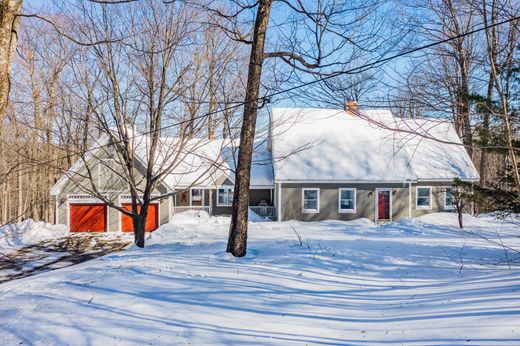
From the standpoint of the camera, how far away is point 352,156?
20.9m

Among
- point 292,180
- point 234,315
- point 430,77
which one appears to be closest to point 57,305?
point 234,315

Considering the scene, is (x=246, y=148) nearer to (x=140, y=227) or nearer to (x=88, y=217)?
(x=140, y=227)

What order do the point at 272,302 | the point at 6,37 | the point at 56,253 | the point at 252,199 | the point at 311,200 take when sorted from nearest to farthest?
the point at 6,37 → the point at 272,302 → the point at 56,253 → the point at 311,200 → the point at 252,199

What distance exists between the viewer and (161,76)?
38.3 ft


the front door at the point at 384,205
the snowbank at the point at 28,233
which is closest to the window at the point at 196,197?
the snowbank at the point at 28,233

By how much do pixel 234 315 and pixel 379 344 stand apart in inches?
63.6

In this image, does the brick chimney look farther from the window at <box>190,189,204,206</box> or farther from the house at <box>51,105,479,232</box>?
the window at <box>190,189,204,206</box>

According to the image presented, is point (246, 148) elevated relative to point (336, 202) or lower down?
elevated

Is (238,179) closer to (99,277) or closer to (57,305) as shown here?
(99,277)

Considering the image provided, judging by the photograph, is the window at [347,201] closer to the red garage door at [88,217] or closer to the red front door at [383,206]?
the red front door at [383,206]

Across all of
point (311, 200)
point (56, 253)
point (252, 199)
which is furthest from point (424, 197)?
point (56, 253)

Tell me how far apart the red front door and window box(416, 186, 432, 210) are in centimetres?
193

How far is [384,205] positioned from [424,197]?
8.40 feet

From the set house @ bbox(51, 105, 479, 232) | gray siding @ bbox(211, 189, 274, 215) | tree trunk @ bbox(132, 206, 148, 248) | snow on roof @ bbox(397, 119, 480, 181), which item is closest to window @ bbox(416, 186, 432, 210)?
house @ bbox(51, 105, 479, 232)
